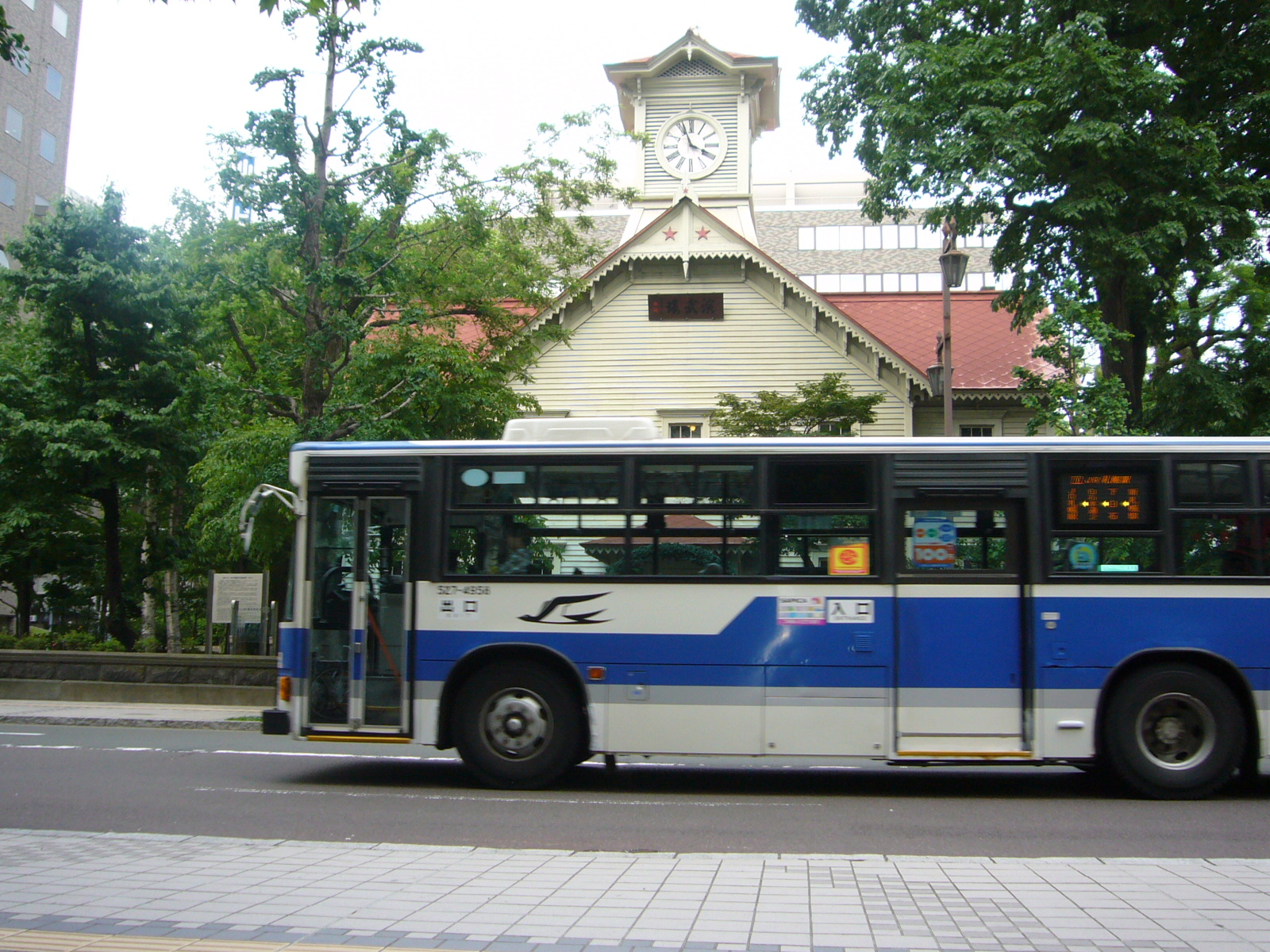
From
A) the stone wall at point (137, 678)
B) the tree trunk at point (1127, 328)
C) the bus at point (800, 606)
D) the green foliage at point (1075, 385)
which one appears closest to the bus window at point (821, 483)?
the bus at point (800, 606)

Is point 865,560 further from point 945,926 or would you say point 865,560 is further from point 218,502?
point 218,502

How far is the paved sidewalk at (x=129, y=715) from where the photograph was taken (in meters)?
16.0

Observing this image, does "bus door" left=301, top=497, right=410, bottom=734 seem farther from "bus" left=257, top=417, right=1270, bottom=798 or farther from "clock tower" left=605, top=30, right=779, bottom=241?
"clock tower" left=605, top=30, right=779, bottom=241

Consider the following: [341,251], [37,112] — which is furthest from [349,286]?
[37,112]

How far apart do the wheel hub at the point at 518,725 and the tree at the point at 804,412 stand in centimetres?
1529

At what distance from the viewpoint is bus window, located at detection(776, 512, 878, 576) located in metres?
9.47

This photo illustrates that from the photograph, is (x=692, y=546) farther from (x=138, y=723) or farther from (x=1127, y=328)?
(x=1127, y=328)

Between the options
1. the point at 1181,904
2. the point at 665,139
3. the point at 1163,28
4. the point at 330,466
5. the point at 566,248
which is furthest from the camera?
the point at 665,139

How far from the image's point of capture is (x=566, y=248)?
25.2 m

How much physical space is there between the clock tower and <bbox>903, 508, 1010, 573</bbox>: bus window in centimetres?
2397

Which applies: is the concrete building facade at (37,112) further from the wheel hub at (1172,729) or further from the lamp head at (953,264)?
the wheel hub at (1172,729)

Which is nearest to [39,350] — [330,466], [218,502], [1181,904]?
[218,502]

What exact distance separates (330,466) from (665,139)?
24.9 metres

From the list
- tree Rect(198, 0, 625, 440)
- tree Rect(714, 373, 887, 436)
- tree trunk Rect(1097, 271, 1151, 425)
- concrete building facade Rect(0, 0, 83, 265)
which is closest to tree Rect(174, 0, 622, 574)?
tree Rect(198, 0, 625, 440)
